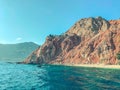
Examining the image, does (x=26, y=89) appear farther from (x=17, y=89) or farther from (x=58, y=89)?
(x=58, y=89)

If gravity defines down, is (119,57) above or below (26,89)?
above

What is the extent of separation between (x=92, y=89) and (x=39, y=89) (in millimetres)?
13858

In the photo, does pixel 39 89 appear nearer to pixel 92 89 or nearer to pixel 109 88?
pixel 92 89

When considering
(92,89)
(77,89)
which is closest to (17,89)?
(77,89)

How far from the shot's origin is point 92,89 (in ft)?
170

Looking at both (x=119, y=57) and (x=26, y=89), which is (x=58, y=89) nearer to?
(x=26, y=89)

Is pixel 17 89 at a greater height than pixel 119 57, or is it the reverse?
pixel 119 57

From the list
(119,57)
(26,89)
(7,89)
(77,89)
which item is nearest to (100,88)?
(77,89)

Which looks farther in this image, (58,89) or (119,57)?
(119,57)

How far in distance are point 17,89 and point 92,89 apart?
1941 cm

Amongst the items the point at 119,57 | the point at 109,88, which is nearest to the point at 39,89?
the point at 109,88

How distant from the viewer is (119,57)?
19750 centimetres

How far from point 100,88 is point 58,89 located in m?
11.3

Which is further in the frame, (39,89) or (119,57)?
(119,57)
